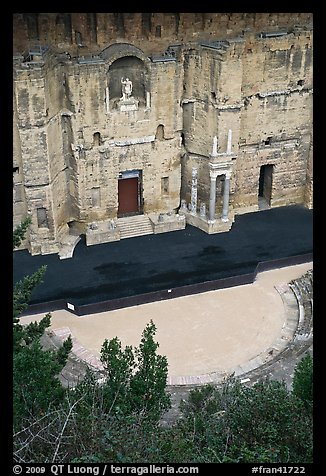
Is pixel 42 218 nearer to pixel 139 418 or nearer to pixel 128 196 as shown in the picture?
pixel 128 196

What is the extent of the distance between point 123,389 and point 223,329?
25.3 feet

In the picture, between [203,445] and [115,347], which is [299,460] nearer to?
[203,445]

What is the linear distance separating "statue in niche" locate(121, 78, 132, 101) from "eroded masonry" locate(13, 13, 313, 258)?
5cm

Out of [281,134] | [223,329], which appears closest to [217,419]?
[223,329]

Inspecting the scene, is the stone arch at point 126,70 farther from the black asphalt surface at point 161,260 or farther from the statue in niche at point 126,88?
the black asphalt surface at point 161,260

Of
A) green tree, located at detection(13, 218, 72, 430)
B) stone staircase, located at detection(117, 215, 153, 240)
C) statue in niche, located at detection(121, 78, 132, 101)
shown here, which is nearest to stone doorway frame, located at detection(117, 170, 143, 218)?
stone staircase, located at detection(117, 215, 153, 240)

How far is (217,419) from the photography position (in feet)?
54.1

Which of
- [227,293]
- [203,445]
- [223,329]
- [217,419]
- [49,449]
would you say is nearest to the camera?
[49,449]

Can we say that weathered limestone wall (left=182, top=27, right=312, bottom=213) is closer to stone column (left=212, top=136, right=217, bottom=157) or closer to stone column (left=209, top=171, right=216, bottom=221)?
stone column (left=212, top=136, right=217, bottom=157)

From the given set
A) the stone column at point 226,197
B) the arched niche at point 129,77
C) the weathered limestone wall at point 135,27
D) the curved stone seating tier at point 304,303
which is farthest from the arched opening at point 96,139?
the curved stone seating tier at point 304,303

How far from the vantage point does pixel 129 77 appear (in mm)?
26281

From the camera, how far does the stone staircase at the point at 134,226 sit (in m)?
28.0

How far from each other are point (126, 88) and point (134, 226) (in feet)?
20.5

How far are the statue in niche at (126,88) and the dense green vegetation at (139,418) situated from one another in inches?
425
